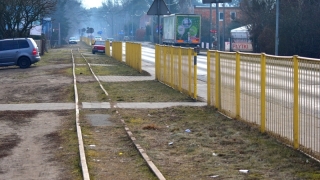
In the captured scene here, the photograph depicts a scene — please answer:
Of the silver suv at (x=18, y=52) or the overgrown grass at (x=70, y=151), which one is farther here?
the silver suv at (x=18, y=52)

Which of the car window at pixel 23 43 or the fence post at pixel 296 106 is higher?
→ the car window at pixel 23 43

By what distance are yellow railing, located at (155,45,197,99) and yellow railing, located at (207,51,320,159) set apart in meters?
3.43

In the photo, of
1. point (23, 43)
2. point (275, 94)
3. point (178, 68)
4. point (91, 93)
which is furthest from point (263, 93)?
point (23, 43)

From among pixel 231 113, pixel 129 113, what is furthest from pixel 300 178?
pixel 129 113

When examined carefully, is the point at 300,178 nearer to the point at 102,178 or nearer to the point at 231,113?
the point at 102,178

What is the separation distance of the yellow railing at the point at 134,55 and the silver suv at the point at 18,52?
216 inches

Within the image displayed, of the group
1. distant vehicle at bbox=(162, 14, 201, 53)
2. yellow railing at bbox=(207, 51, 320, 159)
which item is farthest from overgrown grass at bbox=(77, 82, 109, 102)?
distant vehicle at bbox=(162, 14, 201, 53)

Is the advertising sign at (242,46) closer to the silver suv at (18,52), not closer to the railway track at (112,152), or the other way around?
the silver suv at (18,52)

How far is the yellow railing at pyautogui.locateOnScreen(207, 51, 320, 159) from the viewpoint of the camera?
9250 mm

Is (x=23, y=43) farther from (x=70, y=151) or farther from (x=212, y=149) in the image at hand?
(x=212, y=149)

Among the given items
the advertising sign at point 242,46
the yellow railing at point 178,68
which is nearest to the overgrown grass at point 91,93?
the yellow railing at point 178,68

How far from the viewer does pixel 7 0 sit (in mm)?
44125

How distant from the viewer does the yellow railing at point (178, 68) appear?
60.9 feet

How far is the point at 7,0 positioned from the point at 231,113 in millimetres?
33205
